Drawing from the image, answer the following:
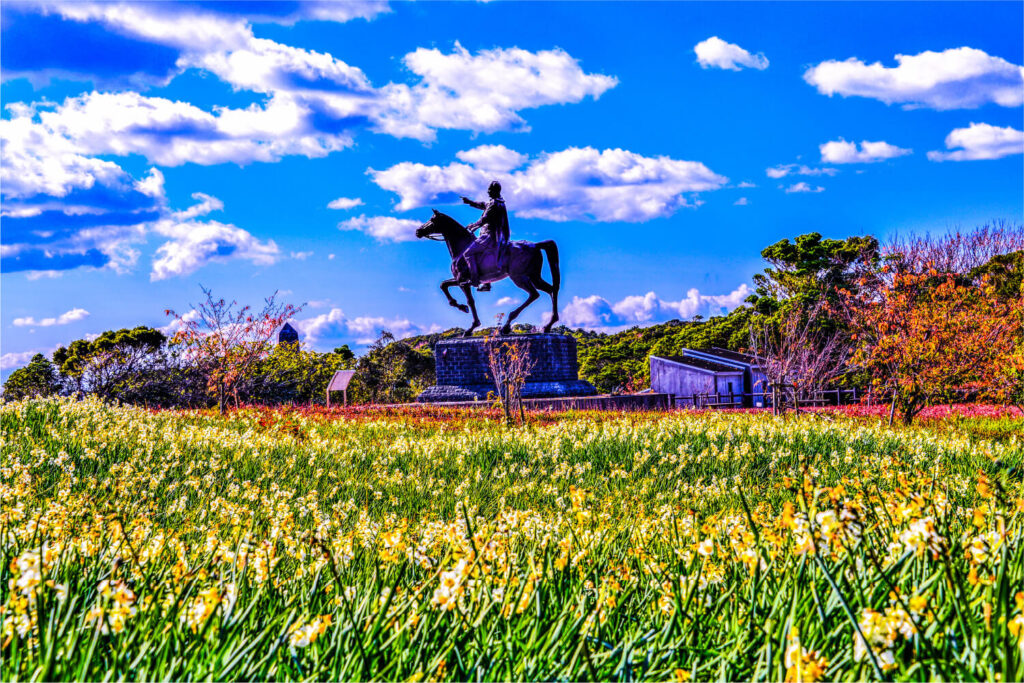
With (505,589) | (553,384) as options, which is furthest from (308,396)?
(505,589)

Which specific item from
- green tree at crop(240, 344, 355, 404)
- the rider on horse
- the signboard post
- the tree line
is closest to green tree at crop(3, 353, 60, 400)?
the tree line

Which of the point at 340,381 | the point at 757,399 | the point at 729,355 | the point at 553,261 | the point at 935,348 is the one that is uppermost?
the point at 553,261

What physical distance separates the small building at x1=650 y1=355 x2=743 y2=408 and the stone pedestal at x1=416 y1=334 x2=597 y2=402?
8.77 m

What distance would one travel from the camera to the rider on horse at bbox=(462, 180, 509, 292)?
22.8m

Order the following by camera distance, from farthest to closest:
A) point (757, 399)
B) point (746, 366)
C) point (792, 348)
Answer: point (746, 366) < point (757, 399) < point (792, 348)

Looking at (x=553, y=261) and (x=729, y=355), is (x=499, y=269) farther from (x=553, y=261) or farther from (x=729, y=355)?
(x=729, y=355)

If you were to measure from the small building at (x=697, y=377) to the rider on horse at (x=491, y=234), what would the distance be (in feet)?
44.5

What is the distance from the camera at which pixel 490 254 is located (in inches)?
912

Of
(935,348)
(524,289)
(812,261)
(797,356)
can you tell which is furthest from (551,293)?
(812,261)

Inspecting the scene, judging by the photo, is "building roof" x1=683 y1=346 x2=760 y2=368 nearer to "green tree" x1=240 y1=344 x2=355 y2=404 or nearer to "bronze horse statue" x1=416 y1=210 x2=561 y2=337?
"bronze horse statue" x1=416 y1=210 x2=561 y2=337

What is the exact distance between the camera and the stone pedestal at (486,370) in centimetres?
2533

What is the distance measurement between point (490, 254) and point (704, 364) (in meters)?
17.0

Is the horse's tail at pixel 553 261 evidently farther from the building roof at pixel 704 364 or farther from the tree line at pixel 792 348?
the building roof at pixel 704 364

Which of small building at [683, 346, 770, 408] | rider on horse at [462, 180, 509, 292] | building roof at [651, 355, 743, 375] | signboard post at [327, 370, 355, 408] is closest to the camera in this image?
rider on horse at [462, 180, 509, 292]
